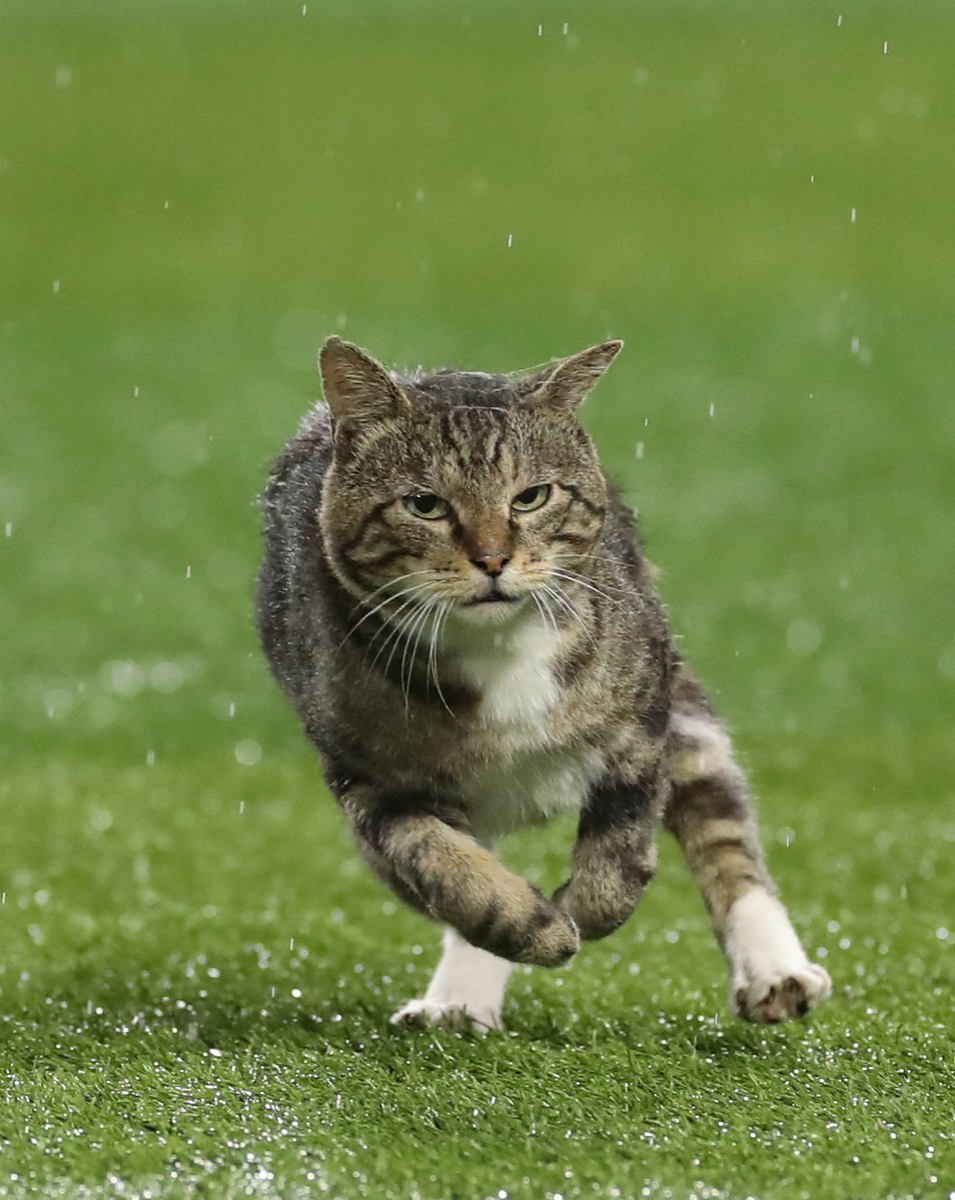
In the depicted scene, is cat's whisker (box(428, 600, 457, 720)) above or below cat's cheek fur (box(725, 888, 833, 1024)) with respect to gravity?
above

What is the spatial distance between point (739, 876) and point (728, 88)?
19.7 meters

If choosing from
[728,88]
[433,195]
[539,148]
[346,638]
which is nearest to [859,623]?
[346,638]

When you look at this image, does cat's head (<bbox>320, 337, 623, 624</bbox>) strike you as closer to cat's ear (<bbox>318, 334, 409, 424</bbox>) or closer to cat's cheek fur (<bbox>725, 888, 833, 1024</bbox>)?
cat's ear (<bbox>318, 334, 409, 424</bbox>)

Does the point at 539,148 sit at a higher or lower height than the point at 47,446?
higher

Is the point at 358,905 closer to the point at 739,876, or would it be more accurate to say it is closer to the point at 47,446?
the point at 739,876

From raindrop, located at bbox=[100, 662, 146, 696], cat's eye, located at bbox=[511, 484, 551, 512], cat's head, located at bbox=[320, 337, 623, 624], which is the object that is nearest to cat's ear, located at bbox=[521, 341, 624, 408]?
cat's head, located at bbox=[320, 337, 623, 624]

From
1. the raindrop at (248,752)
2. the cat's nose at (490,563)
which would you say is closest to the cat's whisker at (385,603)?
the cat's nose at (490,563)

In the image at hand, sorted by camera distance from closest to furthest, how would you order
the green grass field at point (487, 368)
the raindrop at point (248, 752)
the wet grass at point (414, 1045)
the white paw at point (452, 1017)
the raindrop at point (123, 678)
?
1. the wet grass at point (414, 1045)
2. the green grass field at point (487, 368)
3. the white paw at point (452, 1017)
4. the raindrop at point (248, 752)
5. the raindrop at point (123, 678)

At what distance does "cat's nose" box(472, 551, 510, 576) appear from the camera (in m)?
4.35

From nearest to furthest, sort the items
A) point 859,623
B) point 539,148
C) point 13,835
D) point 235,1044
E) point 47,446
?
point 235,1044 → point 13,835 → point 859,623 → point 47,446 → point 539,148

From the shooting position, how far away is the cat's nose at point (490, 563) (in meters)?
4.35

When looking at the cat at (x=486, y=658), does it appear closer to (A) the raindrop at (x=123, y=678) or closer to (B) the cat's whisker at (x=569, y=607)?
(B) the cat's whisker at (x=569, y=607)

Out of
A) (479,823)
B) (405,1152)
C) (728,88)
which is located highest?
(728,88)

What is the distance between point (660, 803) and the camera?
4.87m
